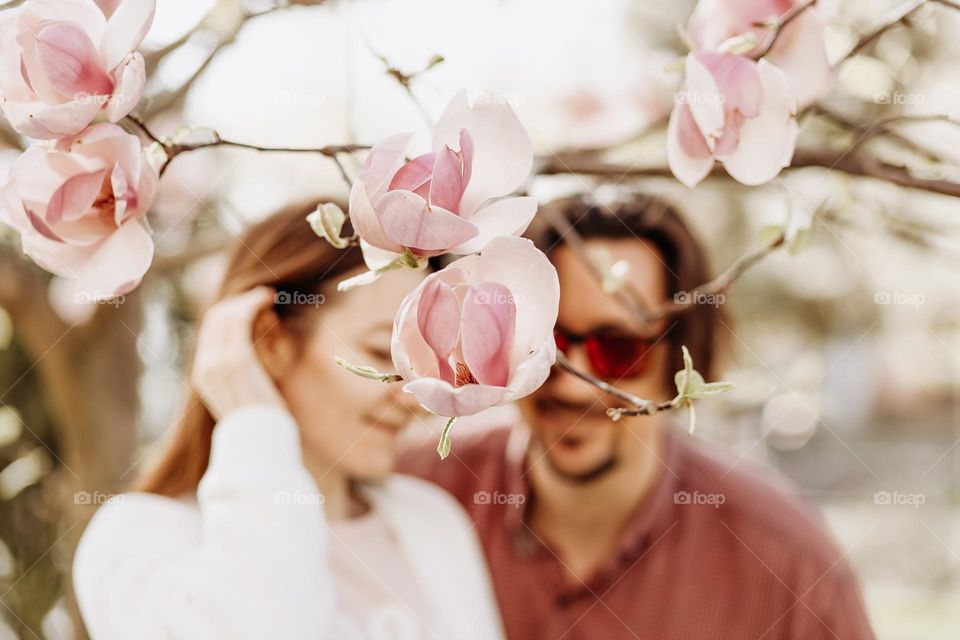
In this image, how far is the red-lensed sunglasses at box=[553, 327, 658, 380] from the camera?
0.80m

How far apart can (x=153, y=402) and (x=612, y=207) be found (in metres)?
0.57

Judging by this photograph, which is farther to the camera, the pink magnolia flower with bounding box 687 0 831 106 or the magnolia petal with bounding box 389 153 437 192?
the pink magnolia flower with bounding box 687 0 831 106

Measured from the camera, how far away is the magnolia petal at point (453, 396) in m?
0.25

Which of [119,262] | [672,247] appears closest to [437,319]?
[119,262]

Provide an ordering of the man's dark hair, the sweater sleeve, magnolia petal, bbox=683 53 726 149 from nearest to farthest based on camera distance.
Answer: magnolia petal, bbox=683 53 726 149
the sweater sleeve
the man's dark hair

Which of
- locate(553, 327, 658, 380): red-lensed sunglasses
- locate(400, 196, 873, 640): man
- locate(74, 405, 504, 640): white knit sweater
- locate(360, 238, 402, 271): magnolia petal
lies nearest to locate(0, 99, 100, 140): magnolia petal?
locate(360, 238, 402, 271): magnolia petal

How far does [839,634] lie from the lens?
893 millimetres

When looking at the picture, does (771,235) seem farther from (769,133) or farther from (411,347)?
(411,347)

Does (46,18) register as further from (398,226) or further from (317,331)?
(317,331)

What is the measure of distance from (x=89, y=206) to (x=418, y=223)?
14 centimetres

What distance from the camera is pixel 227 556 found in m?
0.66

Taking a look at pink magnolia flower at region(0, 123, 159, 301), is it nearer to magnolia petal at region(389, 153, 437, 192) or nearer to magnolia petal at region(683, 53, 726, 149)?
magnolia petal at region(389, 153, 437, 192)

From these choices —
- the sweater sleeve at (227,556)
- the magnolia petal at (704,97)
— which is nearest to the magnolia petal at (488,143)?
the magnolia petal at (704,97)

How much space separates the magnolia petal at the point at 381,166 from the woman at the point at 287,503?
1.48ft
